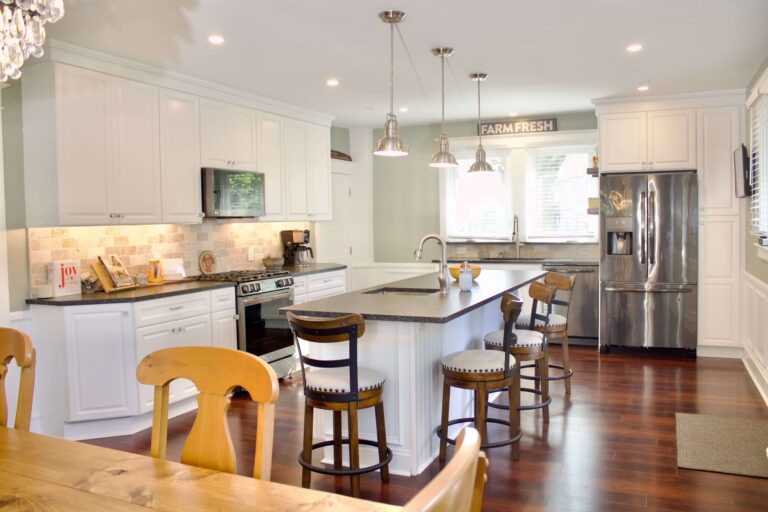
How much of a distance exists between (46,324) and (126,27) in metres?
1.95

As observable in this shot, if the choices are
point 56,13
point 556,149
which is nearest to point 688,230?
point 556,149

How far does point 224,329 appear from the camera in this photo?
505cm

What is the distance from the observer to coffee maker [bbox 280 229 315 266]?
6.70m

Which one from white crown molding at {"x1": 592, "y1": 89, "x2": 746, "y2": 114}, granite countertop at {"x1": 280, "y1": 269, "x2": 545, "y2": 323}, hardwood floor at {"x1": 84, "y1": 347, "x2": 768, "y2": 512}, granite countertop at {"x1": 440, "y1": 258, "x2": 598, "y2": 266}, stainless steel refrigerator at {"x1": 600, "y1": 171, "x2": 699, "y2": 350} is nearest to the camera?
hardwood floor at {"x1": 84, "y1": 347, "x2": 768, "y2": 512}

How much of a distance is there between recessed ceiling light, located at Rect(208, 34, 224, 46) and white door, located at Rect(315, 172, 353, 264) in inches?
131

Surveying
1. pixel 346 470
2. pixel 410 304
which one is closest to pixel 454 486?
pixel 346 470

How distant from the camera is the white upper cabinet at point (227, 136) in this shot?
17.4 ft

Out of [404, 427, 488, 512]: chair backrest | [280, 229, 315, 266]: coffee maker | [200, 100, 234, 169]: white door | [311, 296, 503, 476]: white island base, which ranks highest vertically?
[200, 100, 234, 169]: white door

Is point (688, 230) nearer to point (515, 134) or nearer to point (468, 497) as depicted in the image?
point (515, 134)

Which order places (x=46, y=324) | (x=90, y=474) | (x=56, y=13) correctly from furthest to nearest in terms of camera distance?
(x=46, y=324), (x=56, y=13), (x=90, y=474)

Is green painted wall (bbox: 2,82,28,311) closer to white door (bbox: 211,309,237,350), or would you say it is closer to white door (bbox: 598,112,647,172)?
white door (bbox: 211,309,237,350)

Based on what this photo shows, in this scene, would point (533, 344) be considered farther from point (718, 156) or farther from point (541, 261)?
point (718, 156)

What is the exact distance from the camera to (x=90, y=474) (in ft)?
4.72

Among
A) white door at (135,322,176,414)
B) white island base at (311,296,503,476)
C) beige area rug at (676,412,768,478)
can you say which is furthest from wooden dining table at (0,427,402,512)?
beige area rug at (676,412,768,478)
